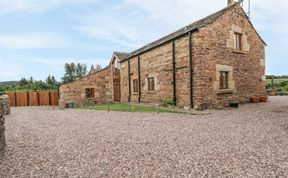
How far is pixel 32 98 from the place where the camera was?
24188 millimetres

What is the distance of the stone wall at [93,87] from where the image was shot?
21047 mm

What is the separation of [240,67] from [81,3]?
1061 cm

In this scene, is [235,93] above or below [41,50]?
below

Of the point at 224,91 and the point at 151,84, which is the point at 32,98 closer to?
the point at 151,84

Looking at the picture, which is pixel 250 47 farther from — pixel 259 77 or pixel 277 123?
pixel 277 123

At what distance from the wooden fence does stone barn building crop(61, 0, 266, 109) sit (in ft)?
39.0

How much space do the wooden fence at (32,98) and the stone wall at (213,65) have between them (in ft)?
41.2

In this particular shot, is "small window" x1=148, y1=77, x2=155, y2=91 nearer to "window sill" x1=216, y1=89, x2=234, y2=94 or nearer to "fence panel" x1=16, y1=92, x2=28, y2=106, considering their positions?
"window sill" x1=216, y1=89, x2=234, y2=94

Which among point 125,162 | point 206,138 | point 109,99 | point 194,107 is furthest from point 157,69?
point 125,162

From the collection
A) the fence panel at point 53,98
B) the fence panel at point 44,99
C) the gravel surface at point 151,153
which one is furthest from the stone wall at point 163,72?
the fence panel at point 44,99

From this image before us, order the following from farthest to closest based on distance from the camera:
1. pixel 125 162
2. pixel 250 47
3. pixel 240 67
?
pixel 250 47 → pixel 240 67 → pixel 125 162

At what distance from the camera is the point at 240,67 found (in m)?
14.6

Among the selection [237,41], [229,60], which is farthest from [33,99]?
[237,41]

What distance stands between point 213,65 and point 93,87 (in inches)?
509
